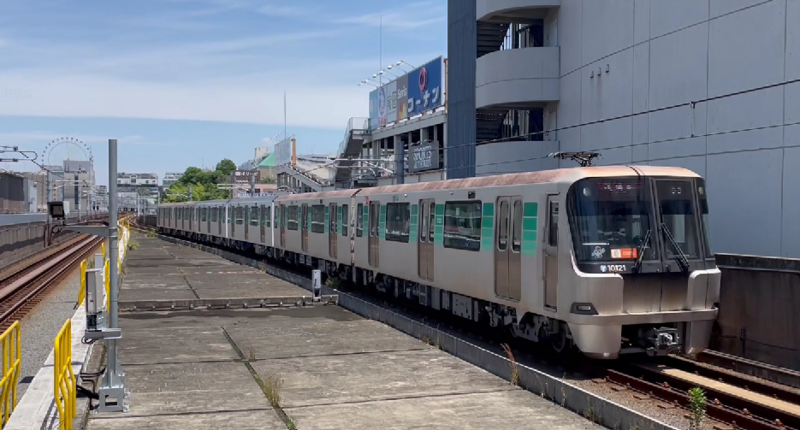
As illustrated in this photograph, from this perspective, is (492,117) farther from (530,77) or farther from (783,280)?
(783,280)

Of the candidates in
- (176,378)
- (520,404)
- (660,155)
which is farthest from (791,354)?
(660,155)

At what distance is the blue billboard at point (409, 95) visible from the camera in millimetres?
39969

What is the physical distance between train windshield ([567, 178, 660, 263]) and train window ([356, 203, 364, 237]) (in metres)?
10.9

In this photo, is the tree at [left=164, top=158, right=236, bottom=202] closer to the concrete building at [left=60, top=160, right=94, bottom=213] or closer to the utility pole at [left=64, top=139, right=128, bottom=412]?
the concrete building at [left=60, top=160, right=94, bottom=213]

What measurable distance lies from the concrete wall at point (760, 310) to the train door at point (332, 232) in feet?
42.3

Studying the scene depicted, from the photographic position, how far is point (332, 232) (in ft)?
80.9

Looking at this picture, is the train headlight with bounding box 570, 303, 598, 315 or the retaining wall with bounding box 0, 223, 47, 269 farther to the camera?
the retaining wall with bounding box 0, 223, 47, 269

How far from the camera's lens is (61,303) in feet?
72.8

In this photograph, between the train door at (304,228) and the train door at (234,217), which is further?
the train door at (234,217)

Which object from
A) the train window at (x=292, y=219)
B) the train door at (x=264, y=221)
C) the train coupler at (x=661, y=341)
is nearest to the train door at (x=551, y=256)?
the train coupler at (x=661, y=341)

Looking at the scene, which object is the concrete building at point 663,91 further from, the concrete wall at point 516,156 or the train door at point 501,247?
the train door at point 501,247

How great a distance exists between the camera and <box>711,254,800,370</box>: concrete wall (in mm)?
11516

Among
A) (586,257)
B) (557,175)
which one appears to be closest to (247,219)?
(557,175)

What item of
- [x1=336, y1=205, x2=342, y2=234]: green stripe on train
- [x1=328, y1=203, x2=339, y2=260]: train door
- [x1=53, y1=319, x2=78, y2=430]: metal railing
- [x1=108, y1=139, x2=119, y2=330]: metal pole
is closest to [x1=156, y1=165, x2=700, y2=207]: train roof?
[x1=336, y1=205, x2=342, y2=234]: green stripe on train
